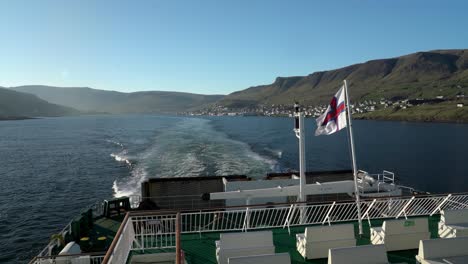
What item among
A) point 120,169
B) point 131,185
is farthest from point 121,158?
point 131,185

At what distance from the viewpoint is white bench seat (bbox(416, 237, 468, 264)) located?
7.66 meters

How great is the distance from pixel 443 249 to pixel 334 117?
5283mm

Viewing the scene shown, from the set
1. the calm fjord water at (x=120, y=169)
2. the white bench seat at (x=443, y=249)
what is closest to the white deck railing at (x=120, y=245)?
the white bench seat at (x=443, y=249)

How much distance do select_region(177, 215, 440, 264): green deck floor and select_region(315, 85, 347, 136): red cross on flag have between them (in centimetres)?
357

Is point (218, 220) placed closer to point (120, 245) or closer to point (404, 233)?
point (120, 245)

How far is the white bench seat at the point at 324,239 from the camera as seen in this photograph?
8.93 m

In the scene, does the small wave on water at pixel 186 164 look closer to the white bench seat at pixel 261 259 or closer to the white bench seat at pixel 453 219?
the white bench seat at pixel 453 219

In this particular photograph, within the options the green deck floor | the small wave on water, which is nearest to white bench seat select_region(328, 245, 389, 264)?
the green deck floor

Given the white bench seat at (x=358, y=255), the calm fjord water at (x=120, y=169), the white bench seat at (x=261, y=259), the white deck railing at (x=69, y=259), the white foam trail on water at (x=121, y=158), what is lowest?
the calm fjord water at (x=120, y=169)

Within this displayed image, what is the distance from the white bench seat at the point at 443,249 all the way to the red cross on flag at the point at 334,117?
4371mm

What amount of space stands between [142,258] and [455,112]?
18270 cm

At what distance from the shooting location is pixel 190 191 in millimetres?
23500

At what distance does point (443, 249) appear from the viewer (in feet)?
25.4

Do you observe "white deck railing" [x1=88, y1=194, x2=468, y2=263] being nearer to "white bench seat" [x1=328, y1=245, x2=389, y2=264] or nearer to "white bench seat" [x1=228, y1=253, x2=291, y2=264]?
"white bench seat" [x1=228, y1=253, x2=291, y2=264]
